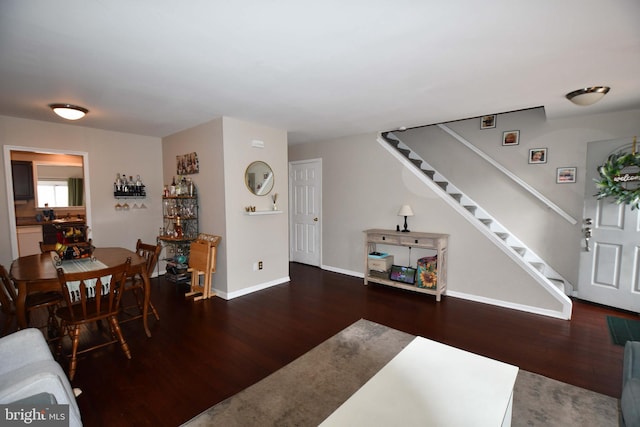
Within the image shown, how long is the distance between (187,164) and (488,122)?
15.4ft

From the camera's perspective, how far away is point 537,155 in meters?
4.13

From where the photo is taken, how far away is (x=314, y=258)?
5.62 metres

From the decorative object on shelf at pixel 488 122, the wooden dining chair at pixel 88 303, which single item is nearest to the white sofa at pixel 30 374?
the wooden dining chair at pixel 88 303

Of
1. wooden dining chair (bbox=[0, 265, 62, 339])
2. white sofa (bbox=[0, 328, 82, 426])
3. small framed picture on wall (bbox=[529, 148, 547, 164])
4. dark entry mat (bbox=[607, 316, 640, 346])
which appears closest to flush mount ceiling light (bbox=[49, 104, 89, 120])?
wooden dining chair (bbox=[0, 265, 62, 339])

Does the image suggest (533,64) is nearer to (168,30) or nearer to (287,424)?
(168,30)

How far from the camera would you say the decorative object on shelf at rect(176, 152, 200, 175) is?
421 cm

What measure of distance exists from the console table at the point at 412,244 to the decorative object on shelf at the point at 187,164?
8.94 feet

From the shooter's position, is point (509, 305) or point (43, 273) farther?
point (509, 305)

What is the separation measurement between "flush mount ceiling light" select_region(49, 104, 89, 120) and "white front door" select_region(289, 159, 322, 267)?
3369mm

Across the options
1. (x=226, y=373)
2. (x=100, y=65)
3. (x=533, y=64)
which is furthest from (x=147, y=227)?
(x=533, y=64)

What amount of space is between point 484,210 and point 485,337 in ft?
Result: 7.64

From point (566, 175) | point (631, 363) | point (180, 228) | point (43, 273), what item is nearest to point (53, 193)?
point (180, 228)

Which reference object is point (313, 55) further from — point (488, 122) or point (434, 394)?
point (488, 122)

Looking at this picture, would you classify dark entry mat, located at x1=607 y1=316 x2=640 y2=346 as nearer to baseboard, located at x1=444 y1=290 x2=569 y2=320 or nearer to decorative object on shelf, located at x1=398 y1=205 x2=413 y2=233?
baseboard, located at x1=444 y1=290 x2=569 y2=320
